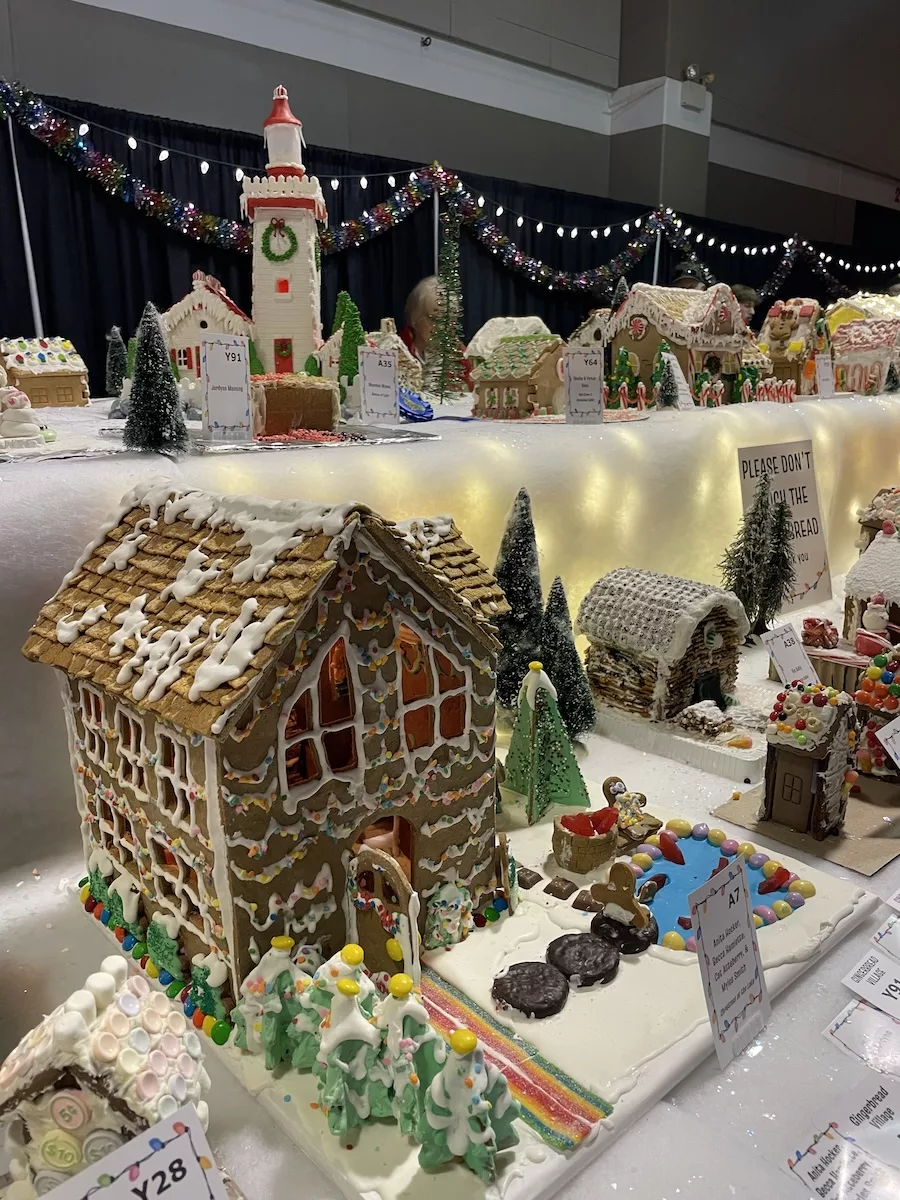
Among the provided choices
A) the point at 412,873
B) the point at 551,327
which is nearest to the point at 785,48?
the point at 551,327

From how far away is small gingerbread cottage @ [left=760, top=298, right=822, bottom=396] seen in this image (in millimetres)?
7066

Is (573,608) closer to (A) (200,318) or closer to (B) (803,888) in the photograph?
(B) (803,888)

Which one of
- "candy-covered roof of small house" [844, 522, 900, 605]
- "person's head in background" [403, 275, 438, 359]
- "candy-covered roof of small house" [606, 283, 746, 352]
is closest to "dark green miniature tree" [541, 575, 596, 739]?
"candy-covered roof of small house" [844, 522, 900, 605]

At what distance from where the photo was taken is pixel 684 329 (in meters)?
5.83

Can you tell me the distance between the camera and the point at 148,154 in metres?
5.74

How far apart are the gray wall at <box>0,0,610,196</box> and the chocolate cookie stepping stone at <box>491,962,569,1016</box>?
593cm

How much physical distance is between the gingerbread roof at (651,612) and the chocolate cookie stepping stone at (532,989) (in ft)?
5.27

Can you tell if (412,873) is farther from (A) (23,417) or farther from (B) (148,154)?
(B) (148,154)

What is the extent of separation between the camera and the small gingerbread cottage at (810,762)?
2.86m

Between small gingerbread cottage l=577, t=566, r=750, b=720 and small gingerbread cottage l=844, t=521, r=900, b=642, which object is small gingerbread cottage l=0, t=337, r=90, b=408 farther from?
small gingerbread cottage l=844, t=521, r=900, b=642

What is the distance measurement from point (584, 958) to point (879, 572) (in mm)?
2595

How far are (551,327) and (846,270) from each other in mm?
5507

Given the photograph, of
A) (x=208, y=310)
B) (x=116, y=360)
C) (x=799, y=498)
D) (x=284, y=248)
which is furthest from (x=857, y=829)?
(x=116, y=360)

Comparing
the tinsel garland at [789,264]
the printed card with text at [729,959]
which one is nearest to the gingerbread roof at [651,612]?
the printed card with text at [729,959]
